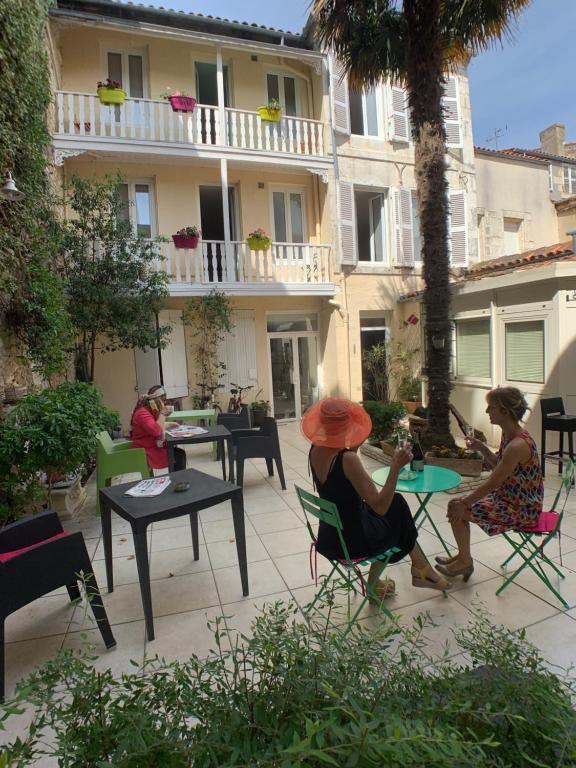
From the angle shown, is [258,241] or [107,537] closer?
[107,537]

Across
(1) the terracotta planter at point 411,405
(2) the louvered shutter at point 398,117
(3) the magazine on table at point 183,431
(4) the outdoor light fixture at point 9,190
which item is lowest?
(1) the terracotta planter at point 411,405

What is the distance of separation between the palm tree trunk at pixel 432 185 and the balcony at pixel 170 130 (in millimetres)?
4592

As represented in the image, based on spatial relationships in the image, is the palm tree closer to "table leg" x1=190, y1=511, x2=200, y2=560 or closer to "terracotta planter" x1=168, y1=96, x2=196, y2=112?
"table leg" x1=190, y1=511, x2=200, y2=560

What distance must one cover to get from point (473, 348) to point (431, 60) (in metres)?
4.18

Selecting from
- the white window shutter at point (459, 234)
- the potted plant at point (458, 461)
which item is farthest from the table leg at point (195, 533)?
the white window shutter at point (459, 234)

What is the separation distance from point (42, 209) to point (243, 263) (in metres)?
4.39

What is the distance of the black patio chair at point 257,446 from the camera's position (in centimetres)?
497

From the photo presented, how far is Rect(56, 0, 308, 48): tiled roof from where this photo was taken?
27.6 feet

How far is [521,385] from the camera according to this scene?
6.19 meters

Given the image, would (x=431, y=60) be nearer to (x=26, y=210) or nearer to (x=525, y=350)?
(x=525, y=350)

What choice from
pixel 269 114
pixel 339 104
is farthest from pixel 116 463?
pixel 339 104

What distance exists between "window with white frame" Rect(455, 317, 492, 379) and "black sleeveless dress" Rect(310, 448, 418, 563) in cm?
497

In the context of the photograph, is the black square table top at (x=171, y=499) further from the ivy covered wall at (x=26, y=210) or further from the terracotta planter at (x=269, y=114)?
the terracotta planter at (x=269, y=114)

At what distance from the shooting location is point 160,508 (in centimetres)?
261
